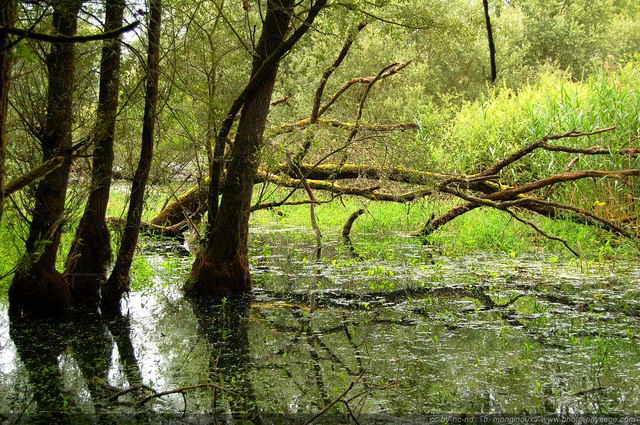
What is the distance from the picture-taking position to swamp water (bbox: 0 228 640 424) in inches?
129

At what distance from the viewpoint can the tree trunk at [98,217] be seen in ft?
17.2

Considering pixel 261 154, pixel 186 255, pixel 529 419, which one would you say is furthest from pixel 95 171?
pixel 529 419

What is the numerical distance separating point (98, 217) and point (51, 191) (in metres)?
0.85

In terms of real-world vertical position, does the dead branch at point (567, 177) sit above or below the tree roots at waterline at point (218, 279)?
above

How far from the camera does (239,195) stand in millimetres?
6008

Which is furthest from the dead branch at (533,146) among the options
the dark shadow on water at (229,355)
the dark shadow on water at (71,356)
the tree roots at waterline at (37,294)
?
the tree roots at waterline at (37,294)

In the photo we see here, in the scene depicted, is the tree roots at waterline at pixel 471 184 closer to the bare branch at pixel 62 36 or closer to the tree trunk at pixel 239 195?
the tree trunk at pixel 239 195

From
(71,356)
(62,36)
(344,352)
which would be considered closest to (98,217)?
(71,356)

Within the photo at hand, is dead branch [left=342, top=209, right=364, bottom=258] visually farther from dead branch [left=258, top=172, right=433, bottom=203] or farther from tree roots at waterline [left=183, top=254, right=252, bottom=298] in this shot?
tree roots at waterline [left=183, top=254, right=252, bottom=298]

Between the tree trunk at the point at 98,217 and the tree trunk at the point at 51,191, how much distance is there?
28cm

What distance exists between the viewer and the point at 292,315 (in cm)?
537

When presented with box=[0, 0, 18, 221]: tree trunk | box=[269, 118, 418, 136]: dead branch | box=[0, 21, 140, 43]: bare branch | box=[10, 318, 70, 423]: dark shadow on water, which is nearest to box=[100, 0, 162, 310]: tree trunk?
box=[10, 318, 70, 423]: dark shadow on water

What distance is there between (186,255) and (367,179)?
263cm

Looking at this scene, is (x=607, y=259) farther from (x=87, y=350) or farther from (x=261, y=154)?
(x=87, y=350)
